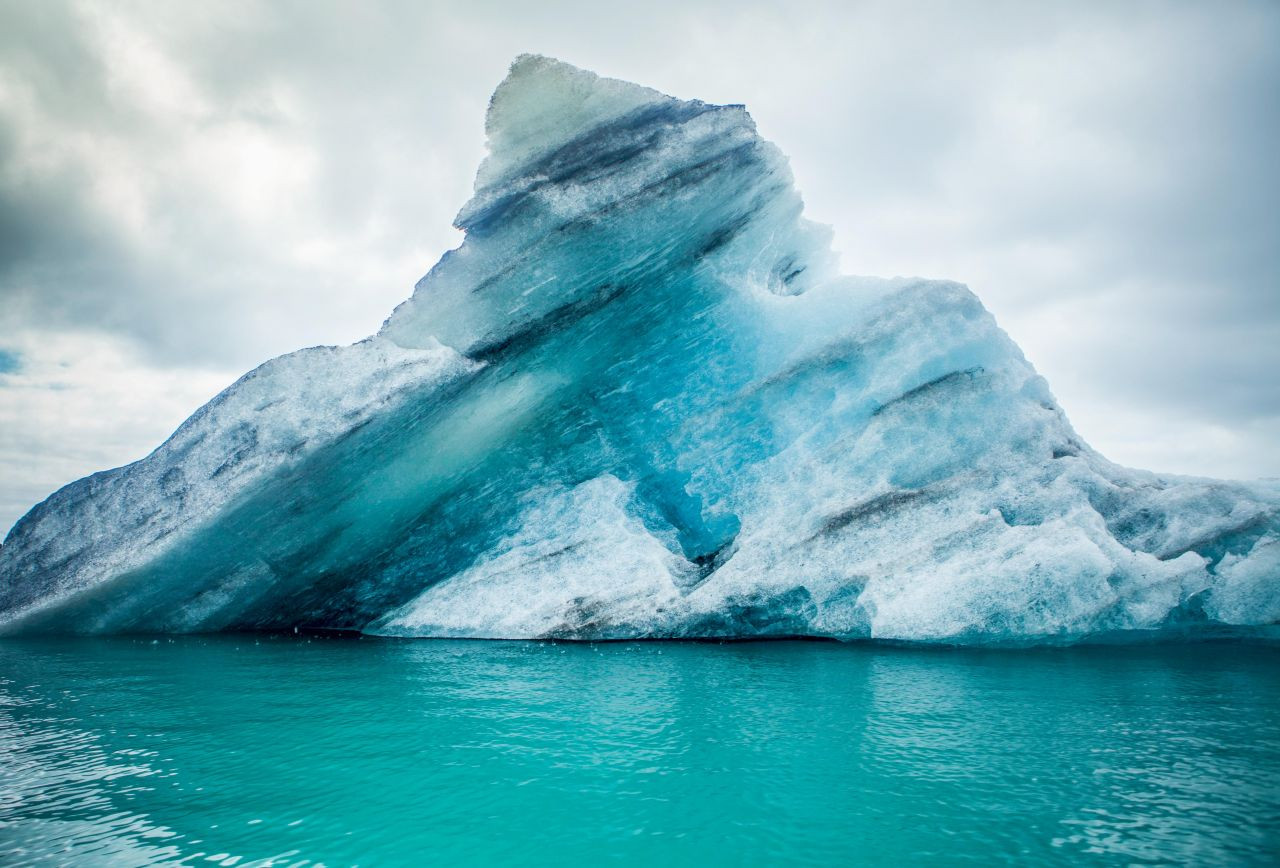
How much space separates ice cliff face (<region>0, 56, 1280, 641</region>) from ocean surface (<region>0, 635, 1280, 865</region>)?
3394mm

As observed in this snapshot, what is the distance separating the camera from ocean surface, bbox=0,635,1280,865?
17.6ft

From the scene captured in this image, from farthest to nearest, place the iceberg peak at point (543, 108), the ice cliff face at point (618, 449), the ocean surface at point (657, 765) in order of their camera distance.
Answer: the iceberg peak at point (543, 108)
the ice cliff face at point (618, 449)
the ocean surface at point (657, 765)

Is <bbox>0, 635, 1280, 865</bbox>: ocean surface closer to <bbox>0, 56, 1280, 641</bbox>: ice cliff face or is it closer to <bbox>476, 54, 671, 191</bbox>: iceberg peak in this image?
<bbox>0, 56, 1280, 641</bbox>: ice cliff face

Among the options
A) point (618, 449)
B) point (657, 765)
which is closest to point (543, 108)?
point (618, 449)

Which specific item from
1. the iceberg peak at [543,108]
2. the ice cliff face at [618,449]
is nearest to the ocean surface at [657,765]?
the ice cliff face at [618,449]

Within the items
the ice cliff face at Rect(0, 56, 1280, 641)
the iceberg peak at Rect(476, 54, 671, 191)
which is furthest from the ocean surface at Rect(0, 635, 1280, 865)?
the iceberg peak at Rect(476, 54, 671, 191)

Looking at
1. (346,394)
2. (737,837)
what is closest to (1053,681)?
(737,837)

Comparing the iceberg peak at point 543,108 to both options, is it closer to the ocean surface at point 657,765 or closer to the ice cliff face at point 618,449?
the ice cliff face at point 618,449

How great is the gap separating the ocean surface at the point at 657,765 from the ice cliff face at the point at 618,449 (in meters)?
3.39

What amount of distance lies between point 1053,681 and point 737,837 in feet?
26.1

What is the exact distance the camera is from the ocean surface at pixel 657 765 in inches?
211

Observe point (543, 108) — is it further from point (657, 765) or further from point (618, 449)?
point (657, 765)

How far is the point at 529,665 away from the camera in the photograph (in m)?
13.4

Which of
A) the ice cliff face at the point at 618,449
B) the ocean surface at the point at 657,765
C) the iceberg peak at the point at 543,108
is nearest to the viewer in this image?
the ocean surface at the point at 657,765
